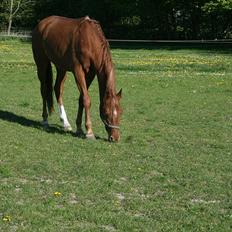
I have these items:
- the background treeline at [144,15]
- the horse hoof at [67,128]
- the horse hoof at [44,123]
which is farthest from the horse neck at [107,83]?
the background treeline at [144,15]

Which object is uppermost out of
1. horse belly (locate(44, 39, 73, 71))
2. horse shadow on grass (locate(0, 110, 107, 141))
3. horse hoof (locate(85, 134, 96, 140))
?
horse belly (locate(44, 39, 73, 71))

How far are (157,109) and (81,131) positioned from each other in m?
4.24

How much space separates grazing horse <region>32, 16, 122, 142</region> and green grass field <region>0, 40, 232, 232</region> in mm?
492

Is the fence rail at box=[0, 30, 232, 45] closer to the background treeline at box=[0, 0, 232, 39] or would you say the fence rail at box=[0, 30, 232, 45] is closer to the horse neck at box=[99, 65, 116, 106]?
the background treeline at box=[0, 0, 232, 39]

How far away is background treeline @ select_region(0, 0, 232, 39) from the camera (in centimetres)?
6322

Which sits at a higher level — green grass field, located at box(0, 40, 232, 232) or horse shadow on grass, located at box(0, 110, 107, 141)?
green grass field, located at box(0, 40, 232, 232)

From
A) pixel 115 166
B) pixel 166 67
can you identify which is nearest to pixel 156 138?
pixel 115 166

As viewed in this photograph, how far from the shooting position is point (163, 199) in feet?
23.5

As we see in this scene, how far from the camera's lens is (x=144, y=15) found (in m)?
67.1

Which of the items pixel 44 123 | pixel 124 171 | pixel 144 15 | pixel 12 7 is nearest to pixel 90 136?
pixel 44 123

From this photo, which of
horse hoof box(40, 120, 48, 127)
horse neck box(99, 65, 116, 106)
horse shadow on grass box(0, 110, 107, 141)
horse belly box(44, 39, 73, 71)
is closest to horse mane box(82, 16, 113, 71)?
horse neck box(99, 65, 116, 106)

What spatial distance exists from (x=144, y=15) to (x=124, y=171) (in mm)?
59973

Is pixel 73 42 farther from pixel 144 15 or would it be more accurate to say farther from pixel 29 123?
pixel 144 15

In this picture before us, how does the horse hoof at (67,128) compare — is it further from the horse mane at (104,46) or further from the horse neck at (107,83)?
the horse mane at (104,46)
